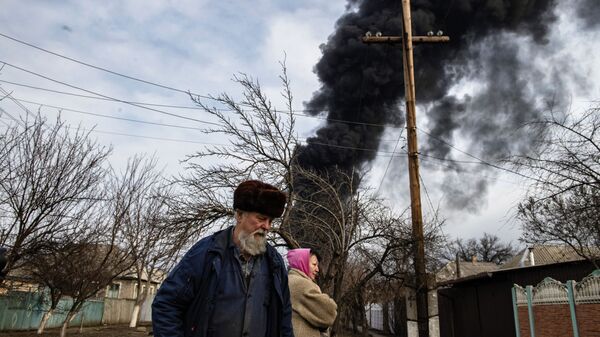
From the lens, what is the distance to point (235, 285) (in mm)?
2037

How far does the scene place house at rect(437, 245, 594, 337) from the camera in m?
13.0

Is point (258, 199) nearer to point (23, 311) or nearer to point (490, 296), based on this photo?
point (490, 296)

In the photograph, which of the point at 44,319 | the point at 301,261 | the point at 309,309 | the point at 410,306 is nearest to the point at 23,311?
the point at 44,319

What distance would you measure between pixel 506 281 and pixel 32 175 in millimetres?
13463

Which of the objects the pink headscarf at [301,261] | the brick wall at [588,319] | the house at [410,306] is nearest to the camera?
the pink headscarf at [301,261]

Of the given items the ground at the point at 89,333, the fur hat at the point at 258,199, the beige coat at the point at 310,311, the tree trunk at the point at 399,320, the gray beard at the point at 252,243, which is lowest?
the ground at the point at 89,333

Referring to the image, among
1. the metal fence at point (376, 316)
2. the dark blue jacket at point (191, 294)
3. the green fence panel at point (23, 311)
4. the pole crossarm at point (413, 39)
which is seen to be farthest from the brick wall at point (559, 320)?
the metal fence at point (376, 316)

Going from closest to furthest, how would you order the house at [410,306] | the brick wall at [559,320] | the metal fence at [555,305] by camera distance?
the brick wall at [559,320] → the metal fence at [555,305] → the house at [410,306]

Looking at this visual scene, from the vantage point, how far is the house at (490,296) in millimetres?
13000

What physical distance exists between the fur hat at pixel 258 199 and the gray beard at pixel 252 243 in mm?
115

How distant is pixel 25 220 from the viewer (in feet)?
25.5

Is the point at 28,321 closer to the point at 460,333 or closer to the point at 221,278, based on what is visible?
the point at 460,333

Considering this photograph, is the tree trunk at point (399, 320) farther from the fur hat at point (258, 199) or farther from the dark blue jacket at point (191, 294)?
the dark blue jacket at point (191, 294)

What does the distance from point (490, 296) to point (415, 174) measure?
8.25 meters
